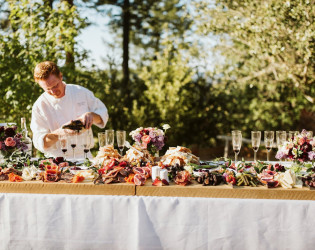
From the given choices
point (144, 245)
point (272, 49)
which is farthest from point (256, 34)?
point (144, 245)

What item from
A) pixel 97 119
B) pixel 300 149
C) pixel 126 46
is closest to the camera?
pixel 300 149

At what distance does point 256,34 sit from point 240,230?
3.62 metres

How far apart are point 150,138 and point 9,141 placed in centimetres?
90

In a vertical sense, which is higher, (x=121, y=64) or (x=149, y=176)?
(x=121, y=64)

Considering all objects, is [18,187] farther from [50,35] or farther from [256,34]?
[256,34]

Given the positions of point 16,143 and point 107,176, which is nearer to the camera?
point 107,176

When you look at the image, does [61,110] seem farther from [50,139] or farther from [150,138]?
[150,138]

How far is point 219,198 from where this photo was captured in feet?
6.77

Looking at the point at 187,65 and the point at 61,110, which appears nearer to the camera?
the point at 61,110

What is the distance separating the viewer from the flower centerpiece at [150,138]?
2537 mm

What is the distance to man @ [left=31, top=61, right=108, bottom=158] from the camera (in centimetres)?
286

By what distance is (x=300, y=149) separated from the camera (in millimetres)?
2262

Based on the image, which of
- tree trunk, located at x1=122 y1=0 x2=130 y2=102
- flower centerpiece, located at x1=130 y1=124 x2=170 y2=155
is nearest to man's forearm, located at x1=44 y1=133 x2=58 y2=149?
flower centerpiece, located at x1=130 y1=124 x2=170 y2=155

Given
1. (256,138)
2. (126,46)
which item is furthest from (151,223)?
(126,46)
